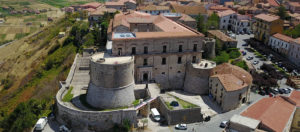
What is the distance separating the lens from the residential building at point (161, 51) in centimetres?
4256

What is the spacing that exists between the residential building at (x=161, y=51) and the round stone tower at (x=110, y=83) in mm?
4789

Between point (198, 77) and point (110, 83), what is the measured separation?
1725 centimetres

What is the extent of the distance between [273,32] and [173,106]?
47.5 m

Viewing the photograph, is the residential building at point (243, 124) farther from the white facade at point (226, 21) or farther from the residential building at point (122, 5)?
the residential building at point (122, 5)

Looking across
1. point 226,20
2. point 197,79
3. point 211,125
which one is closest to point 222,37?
point 226,20

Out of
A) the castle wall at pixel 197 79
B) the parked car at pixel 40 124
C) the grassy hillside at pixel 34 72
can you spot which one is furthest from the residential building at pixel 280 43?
the parked car at pixel 40 124

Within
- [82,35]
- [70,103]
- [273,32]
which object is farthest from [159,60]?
[273,32]

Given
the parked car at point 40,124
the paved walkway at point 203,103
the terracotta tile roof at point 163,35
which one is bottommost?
the paved walkway at point 203,103

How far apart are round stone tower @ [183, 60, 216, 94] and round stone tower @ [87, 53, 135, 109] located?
13.1 meters

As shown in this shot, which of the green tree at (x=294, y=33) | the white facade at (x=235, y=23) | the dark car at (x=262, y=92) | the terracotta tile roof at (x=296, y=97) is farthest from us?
the white facade at (x=235, y=23)

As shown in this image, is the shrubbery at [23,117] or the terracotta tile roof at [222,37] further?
the terracotta tile roof at [222,37]

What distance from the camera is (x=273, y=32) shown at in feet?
231

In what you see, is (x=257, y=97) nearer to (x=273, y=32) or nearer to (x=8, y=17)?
(x=273, y=32)

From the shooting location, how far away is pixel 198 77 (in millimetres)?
45844
